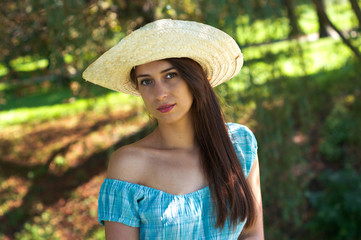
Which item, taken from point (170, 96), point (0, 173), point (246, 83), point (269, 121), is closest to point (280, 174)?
point (269, 121)

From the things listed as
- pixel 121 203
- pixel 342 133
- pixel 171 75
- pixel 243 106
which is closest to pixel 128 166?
pixel 121 203

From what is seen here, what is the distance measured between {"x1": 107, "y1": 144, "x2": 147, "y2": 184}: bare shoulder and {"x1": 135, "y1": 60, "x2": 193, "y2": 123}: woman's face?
17cm

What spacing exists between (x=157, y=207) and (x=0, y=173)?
19.8 feet

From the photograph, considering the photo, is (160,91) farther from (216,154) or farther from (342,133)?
(342,133)

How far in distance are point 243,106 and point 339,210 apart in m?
Result: 1.63

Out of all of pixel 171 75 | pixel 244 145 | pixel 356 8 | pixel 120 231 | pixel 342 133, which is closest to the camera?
pixel 120 231

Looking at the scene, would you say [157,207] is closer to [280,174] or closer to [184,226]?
[184,226]

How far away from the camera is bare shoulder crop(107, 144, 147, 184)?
66.7 inches

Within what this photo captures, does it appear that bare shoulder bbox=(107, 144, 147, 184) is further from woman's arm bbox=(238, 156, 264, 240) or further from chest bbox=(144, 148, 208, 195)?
woman's arm bbox=(238, 156, 264, 240)

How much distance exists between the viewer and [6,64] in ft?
13.8

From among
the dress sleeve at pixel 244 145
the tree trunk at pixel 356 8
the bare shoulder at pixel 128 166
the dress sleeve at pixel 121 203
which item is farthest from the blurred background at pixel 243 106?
the dress sleeve at pixel 121 203

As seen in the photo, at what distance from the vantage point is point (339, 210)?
4457mm

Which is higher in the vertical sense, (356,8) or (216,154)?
(356,8)

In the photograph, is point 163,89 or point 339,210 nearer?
point 163,89
